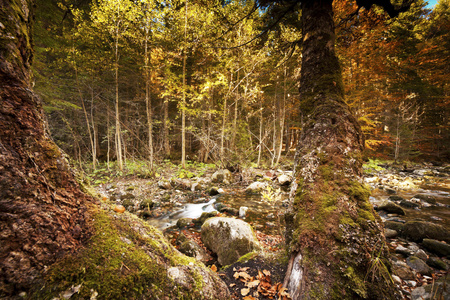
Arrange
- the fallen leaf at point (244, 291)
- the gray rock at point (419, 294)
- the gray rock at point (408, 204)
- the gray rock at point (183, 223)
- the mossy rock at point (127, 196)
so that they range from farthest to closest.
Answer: the mossy rock at point (127, 196), the gray rock at point (408, 204), the gray rock at point (183, 223), the gray rock at point (419, 294), the fallen leaf at point (244, 291)

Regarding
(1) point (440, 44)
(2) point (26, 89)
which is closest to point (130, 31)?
(2) point (26, 89)

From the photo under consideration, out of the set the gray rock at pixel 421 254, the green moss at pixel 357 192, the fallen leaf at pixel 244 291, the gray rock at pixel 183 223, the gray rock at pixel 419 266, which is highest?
the green moss at pixel 357 192

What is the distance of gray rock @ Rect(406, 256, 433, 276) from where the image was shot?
2.95 meters

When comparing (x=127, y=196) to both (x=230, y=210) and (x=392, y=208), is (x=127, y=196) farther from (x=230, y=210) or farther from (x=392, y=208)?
(x=392, y=208)

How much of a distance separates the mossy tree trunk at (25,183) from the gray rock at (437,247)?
6161 millimetres

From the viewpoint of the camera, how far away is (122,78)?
36.8ft

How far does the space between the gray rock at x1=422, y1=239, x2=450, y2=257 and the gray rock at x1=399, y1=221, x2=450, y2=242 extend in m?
0.39

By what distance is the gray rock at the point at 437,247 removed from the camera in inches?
137

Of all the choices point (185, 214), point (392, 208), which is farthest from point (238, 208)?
point (392, 208)

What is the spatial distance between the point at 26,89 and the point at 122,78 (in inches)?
493

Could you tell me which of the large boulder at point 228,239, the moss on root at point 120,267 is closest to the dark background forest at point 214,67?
the large boulder at point 228,239

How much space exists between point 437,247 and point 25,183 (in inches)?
255

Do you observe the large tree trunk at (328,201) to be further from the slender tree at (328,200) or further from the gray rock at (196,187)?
the gray rock at (196,187)

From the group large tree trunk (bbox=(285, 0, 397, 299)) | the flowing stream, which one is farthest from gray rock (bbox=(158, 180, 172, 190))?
large tree trunk (bbox=(285, 0, 397, 299))
